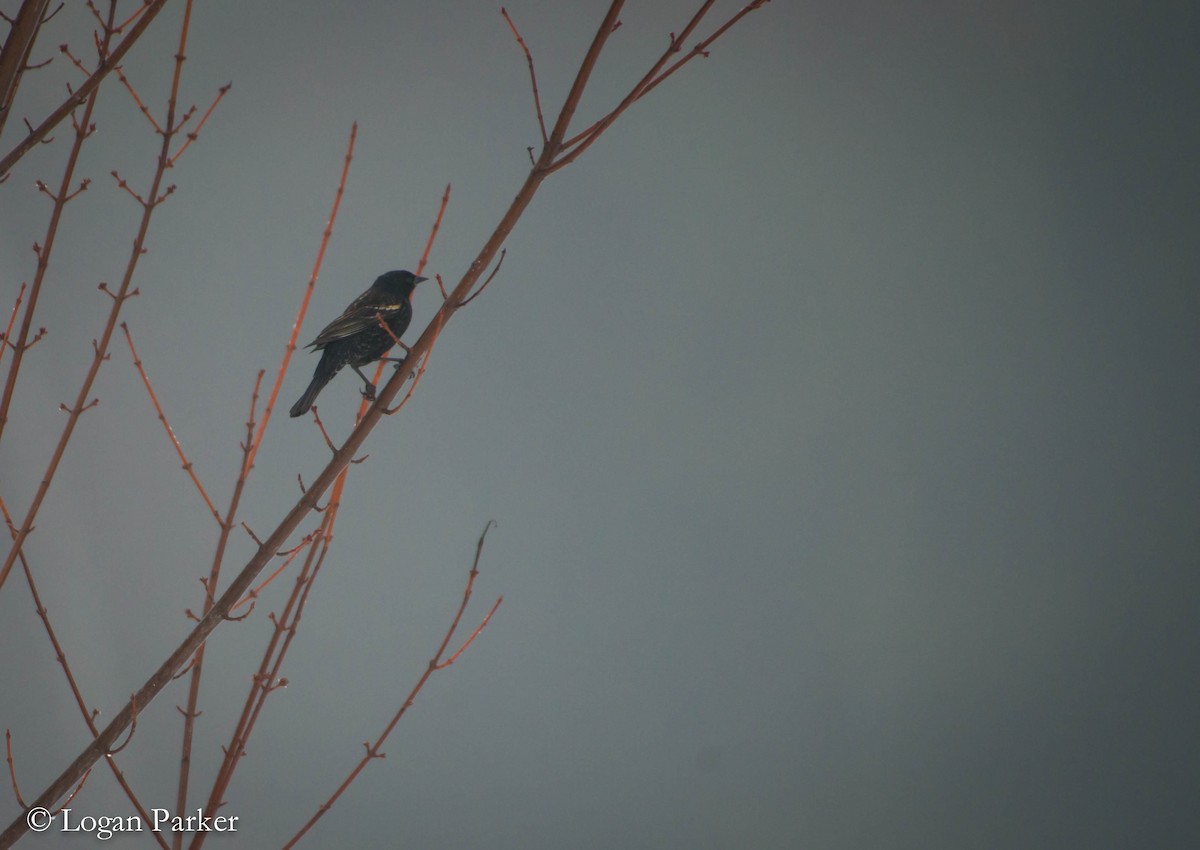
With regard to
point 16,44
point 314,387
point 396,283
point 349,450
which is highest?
point 396,283

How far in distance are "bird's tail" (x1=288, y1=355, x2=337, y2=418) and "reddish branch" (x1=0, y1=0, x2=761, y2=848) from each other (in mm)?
691

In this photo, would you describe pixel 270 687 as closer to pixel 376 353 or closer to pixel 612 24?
pixel 612 24

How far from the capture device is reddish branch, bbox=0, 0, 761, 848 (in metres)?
0.52

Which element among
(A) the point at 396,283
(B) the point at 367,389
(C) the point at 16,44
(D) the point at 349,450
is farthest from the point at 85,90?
(A) the point at 396,283

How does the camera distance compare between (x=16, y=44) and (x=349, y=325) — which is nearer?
(x=16, y=44)

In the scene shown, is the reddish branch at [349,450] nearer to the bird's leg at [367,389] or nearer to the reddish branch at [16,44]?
the reddish branch at [16,44]

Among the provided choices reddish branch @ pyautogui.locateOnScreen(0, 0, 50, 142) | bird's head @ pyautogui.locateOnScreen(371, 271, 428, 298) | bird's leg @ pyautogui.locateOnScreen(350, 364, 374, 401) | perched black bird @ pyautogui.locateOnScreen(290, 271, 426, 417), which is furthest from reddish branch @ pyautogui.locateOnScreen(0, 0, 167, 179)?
bird's head @ pyautogui.locateOnScreen(371, 271, 428, 298)

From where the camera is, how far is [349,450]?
24.8 inches

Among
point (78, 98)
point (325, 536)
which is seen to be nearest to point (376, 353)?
point (325, 536)

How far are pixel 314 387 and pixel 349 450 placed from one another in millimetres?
748

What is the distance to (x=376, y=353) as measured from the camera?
1395mm

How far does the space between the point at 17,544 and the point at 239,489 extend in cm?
13

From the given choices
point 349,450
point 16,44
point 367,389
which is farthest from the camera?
point 367,389

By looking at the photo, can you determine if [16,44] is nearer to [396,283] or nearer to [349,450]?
[349,450]
